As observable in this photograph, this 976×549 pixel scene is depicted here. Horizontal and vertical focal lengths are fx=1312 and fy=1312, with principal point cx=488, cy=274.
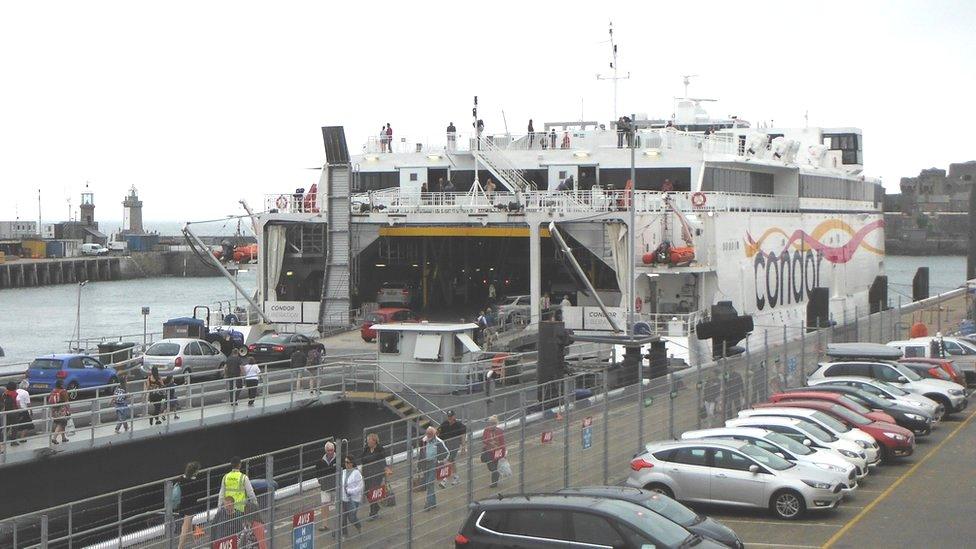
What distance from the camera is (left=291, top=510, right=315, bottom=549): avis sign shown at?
517 inches

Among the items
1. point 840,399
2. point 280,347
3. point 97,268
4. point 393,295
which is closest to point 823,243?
point 393,295

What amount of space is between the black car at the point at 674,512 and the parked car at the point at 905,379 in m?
14.1

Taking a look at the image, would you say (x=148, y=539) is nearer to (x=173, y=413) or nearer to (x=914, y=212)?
(x=173, y=413)

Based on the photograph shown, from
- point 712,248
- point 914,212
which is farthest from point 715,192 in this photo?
point 914,212

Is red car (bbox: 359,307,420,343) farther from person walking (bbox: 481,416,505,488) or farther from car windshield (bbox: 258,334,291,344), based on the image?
person walking (bbox: 481,416,505,488)

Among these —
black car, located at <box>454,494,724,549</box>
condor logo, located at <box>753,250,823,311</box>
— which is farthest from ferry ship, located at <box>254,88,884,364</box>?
black car, located at <box>454,494,724,549</box>

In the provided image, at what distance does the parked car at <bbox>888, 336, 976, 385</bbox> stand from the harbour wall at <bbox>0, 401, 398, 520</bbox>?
48.6ft

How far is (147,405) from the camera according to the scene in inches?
878

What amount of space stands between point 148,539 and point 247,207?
848 inches

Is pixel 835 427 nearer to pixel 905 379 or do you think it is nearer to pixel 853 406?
pixel 853 406

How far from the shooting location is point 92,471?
21406 mm

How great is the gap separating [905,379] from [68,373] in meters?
17.4

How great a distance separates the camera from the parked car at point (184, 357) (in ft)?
94.2

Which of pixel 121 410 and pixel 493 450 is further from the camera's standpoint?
pixel 121 410
